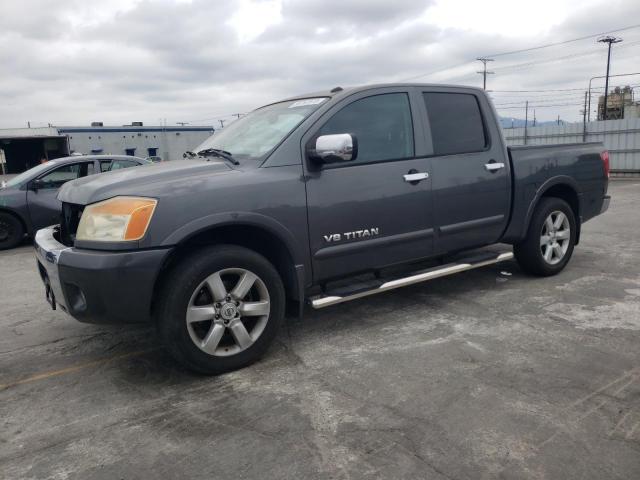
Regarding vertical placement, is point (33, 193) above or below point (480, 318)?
above

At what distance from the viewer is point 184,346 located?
10.0 feet

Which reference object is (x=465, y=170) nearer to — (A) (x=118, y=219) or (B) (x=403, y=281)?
(B) (x=403, y=281)

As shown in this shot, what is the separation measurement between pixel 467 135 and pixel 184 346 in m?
2.97

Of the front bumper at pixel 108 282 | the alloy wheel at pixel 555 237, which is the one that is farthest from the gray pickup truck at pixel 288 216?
the alloy wheel at pixel 555 237

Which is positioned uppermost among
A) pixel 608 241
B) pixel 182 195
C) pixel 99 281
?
pixel 182 195

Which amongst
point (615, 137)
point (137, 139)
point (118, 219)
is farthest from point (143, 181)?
point (137, 139)

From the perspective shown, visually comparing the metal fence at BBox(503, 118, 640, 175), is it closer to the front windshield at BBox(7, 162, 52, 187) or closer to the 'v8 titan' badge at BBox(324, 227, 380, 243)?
the front windshield at BBox(7, 162, 52, 187)

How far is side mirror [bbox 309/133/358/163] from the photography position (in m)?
3.35

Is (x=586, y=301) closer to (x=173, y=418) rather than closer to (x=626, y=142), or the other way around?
(x=173, y=418)

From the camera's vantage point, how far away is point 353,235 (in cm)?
370

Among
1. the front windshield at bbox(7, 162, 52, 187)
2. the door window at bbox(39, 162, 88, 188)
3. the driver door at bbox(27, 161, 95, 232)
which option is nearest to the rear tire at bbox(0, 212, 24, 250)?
the driver door at bbox(27, 161, 95, 232)

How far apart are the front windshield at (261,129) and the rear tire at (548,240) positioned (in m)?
2.52

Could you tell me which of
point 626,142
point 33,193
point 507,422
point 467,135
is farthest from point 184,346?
point 626,142

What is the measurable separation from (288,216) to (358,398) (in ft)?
4.06
